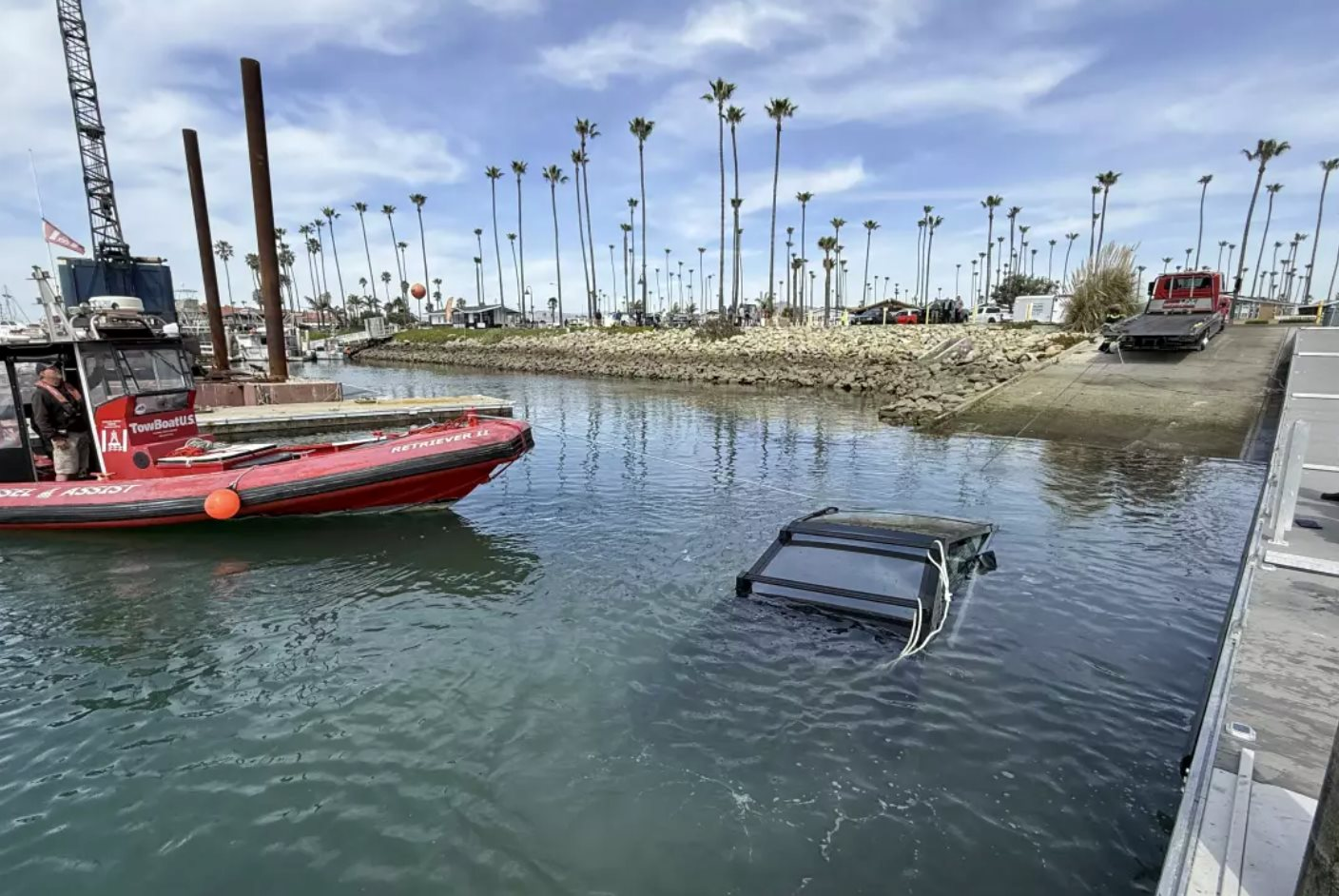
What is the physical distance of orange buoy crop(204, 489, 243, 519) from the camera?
9.70 meters

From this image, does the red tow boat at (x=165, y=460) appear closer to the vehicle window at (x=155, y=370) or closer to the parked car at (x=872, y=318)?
the vehicle window at (x=155, y=370)

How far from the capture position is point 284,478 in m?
10.0

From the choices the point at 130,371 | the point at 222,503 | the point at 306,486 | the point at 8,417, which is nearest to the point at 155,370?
the point at 130,371

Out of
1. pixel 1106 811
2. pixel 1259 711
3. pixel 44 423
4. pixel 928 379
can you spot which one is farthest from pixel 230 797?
pixel 928 379

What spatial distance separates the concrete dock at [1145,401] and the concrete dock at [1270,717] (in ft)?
33.2

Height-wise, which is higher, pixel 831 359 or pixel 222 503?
pixel 831 359

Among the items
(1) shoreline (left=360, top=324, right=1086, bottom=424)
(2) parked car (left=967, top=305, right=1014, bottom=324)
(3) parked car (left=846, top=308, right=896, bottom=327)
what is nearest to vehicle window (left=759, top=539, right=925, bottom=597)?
(1) shoreline (left=360, top=324, right=1086, bottom=424)

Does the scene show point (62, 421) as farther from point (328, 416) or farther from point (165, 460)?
point (328, 416)

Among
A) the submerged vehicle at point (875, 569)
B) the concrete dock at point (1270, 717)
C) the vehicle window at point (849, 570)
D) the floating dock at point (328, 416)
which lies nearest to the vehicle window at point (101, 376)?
the floating dock at point (328, 416)

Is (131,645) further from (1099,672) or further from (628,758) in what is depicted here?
(1099,672)

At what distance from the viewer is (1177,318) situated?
76.7 ft

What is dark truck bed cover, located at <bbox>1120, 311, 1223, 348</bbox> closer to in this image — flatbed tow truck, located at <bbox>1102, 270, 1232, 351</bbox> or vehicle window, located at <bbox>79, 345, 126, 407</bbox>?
flatbed tow truck, located at <bbox>1102, 270, 1232, 351</bbox>

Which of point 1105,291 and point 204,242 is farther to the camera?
point 1105,291

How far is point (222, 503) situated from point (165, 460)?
1.65 metres
